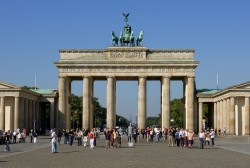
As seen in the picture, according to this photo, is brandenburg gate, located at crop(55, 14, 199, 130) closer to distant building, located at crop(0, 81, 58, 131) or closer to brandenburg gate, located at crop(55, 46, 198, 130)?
brandenburg gate, located at crop(55, 46, 198, 130)

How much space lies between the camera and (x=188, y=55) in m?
108

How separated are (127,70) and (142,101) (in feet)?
22.4

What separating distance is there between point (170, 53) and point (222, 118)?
1617 centimetres

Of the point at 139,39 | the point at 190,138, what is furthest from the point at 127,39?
the point at 190,138

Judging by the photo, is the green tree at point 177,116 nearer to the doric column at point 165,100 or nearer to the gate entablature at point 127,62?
the doric column at point 165,100

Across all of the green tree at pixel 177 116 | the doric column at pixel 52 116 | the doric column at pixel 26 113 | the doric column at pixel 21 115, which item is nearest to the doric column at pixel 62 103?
the doric column at pixel 52 116

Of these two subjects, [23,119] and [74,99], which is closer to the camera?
[23,119]

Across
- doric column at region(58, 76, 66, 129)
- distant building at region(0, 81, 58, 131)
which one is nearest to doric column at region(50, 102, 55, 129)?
distant building at region(0, 81, 58, 131)

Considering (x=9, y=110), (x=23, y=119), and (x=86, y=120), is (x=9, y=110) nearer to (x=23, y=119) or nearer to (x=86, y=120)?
(x=23, y=119)

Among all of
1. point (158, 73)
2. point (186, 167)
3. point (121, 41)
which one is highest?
point (121, 41)

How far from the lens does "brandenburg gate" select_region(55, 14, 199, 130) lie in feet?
352

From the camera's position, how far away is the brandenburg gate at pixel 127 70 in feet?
352

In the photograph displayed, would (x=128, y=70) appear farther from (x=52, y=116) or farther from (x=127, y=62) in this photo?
(x=52, y=116)

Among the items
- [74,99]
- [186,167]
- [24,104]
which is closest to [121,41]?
→ [24,104]
